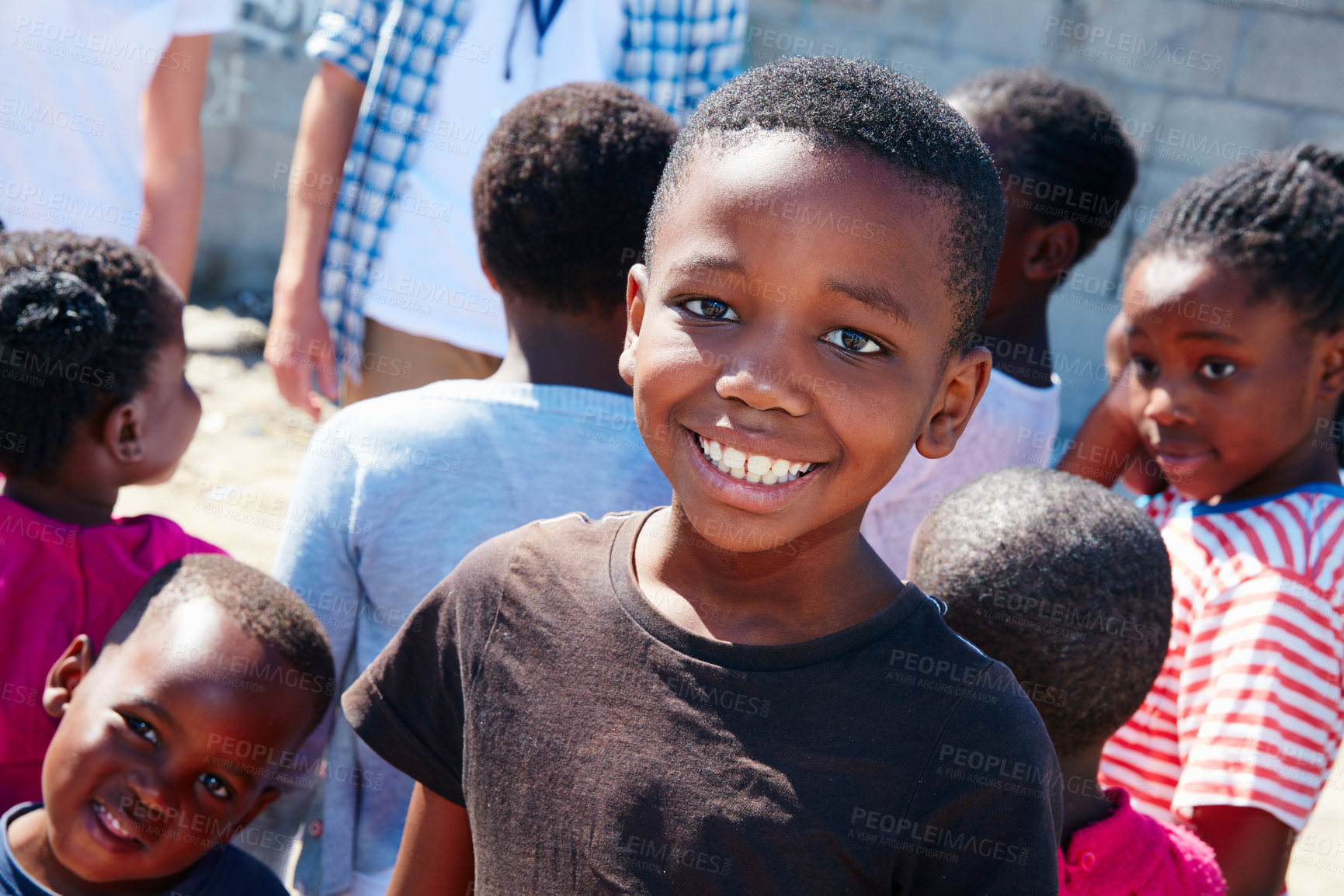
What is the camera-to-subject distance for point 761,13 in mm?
5684

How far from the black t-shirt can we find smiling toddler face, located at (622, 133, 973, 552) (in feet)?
0.49

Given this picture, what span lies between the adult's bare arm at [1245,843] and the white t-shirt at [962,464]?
74 centimetres

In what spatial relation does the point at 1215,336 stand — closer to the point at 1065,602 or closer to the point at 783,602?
the point at 1065,602

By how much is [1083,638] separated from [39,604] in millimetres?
1596

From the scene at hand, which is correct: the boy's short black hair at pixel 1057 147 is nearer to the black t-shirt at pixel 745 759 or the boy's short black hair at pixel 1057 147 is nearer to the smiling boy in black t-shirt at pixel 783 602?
the smiling boy in black t-shirt at pixel 783 602

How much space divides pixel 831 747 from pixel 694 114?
2.42ft

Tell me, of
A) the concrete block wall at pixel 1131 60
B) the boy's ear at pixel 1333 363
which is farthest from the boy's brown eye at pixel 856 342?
the concrete block wall at pixel 1131 60

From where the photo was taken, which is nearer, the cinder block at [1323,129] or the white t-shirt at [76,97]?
the white t-shirt at [76,97]

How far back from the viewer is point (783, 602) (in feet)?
4.21

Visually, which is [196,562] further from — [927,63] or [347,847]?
[927,63]

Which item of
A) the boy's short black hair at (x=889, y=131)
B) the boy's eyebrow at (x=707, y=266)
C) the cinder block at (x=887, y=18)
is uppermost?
the boy's short black hair at (x=889, y=131)

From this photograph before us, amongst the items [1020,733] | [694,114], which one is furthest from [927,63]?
[1020,733]

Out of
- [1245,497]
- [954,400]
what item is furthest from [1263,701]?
[954,400]

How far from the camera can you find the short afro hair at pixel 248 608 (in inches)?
70.9
